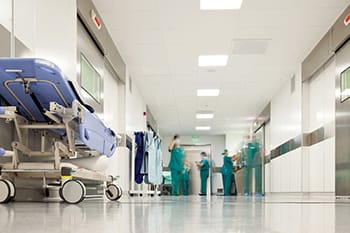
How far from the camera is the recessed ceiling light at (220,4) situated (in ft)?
19.5

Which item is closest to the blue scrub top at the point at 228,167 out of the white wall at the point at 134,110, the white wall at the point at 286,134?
the white wall at the point at 286,134

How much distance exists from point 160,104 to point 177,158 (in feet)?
8.64

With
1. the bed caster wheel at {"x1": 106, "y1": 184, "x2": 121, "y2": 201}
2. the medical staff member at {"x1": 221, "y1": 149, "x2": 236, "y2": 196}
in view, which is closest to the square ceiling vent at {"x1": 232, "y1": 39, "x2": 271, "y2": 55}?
the bed caster wheel at {"x1": 106, "y1": 184, "x2": 121, "y2": 201}

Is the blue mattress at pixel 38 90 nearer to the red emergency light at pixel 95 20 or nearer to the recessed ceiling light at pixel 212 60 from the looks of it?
the red emergency light at pixel 95 20

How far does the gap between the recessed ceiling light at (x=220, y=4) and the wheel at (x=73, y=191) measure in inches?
143

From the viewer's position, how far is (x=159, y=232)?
1160 mm

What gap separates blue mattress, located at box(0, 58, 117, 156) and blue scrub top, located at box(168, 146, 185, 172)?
7602 mm

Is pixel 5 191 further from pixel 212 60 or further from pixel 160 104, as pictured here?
pixel 160 104

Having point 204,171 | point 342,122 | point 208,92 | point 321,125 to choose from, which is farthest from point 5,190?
point 204,171

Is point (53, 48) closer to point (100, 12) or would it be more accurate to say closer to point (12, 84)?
point (12, 84)

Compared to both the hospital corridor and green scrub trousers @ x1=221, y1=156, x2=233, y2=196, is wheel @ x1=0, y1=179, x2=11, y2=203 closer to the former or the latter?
the hospital corridor

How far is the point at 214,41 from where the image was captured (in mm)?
7660

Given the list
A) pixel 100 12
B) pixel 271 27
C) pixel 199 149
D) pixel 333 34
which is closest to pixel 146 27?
pixel 100 12

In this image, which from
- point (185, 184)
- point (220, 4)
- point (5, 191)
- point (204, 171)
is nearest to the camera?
point (5, 191)
